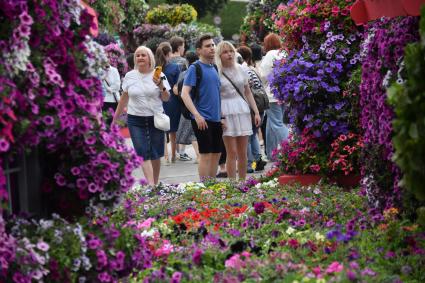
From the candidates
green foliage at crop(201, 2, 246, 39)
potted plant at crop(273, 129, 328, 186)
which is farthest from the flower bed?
green foliage at crop(201, 2, 246, 39)

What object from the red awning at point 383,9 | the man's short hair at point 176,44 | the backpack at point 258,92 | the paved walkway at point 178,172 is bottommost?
the paved walkway at point 178,172

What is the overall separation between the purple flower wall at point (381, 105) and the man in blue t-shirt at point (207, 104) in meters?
3.45

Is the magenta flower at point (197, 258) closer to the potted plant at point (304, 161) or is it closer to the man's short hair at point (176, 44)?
the potted plant at point (304, 161)

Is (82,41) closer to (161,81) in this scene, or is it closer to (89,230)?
(89,230)

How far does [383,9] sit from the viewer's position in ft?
20.3

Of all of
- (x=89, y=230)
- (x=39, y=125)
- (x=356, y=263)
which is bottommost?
(x=356, y=263)

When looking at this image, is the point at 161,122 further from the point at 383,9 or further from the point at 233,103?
the point at 383,9

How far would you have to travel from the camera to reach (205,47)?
10.2m

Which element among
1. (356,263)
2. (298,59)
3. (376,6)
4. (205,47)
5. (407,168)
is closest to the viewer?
(407,168)

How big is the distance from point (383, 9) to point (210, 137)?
4.24m

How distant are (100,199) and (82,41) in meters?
0.80

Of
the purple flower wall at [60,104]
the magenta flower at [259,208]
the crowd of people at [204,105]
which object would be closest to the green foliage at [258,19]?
the crowd of people at [204,105]

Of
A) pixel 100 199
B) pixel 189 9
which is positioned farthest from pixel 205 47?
pixel 189 9

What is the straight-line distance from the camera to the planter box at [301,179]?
9312 mm
